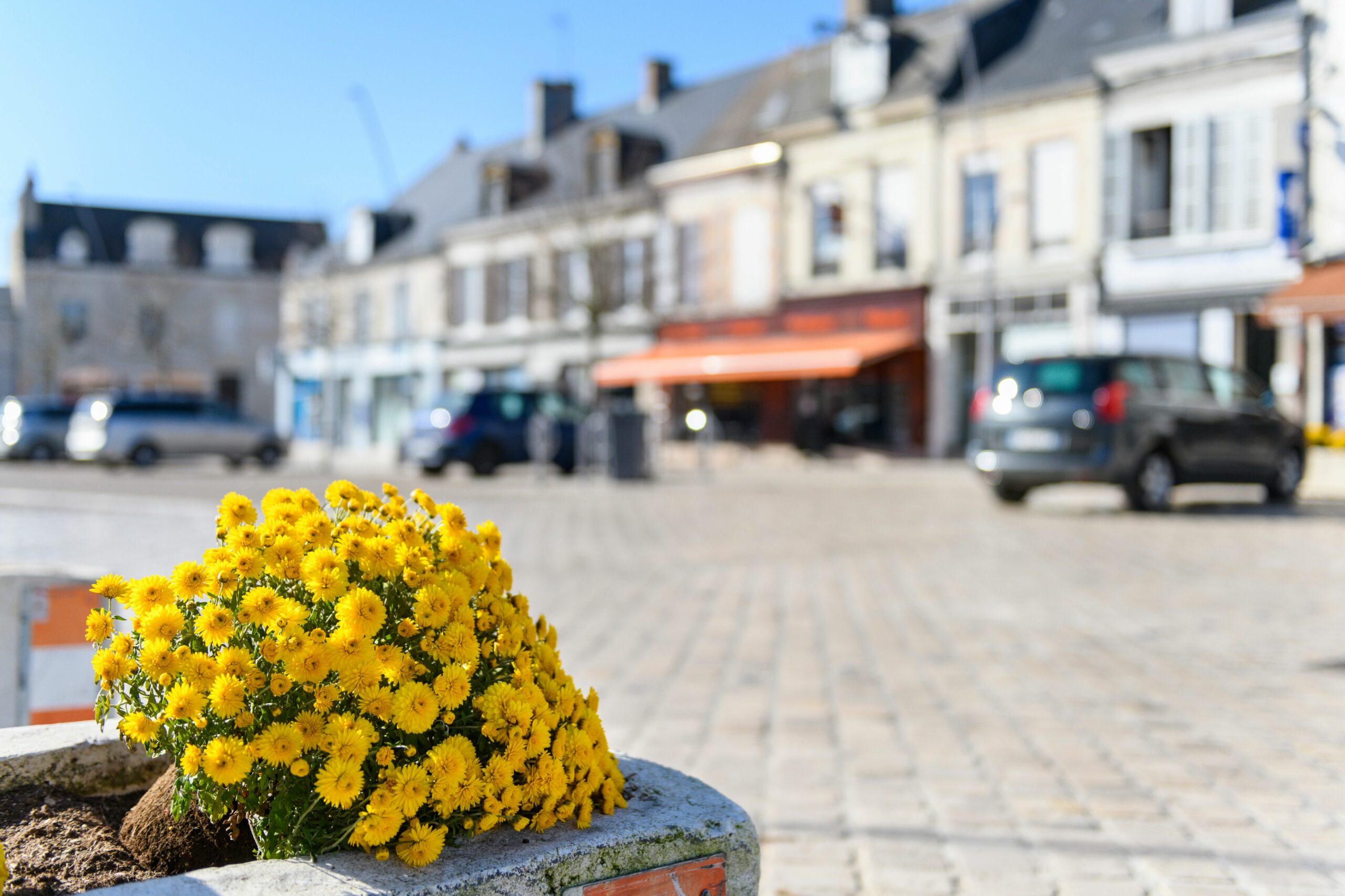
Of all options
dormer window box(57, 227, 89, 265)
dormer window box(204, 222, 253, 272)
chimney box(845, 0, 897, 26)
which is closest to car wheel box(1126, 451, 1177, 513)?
chimney box(845, 0, 897, 26)

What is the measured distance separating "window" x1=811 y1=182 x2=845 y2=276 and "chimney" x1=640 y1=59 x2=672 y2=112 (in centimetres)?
998

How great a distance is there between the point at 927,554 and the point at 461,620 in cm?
872

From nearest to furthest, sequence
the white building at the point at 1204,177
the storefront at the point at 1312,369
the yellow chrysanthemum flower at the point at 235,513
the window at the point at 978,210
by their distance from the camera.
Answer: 1. the yellow chrysanthemum flower at the point at 235,513
2. the storefront at the point at 1312,369
3. the white building at the point at 1204,177
4. the window at the point at 978,210

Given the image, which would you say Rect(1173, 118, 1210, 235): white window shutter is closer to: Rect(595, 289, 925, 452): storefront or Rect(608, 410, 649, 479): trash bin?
Rect(595, 289, 925, 452): storefront

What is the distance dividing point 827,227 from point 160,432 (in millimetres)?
15208

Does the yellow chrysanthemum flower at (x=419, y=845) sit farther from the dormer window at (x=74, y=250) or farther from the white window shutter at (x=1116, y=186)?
the dormer window at (x=74, y=250)

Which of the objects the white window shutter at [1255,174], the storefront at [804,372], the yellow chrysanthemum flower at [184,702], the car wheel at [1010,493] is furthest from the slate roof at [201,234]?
the yellow chrysanthemum flower at [184,702]

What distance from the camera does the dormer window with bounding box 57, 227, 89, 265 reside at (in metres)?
46.8

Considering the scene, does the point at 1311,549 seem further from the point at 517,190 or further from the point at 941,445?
the point at 517,190

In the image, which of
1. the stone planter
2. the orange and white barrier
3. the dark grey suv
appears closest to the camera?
the stone planter

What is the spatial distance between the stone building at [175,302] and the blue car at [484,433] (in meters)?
24.6

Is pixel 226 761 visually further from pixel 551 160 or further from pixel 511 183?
pixel 551 160

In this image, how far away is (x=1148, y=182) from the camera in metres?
23.9

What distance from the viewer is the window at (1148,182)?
23781mm
